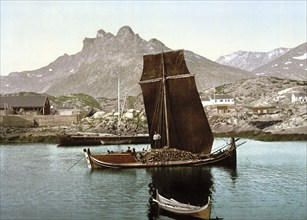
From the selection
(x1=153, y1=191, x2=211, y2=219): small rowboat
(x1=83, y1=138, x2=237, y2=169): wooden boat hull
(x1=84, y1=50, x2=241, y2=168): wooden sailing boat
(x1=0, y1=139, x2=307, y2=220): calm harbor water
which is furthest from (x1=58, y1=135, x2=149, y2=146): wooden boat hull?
(x1=153, y1=191, x2=211, y2=219): small rowboat

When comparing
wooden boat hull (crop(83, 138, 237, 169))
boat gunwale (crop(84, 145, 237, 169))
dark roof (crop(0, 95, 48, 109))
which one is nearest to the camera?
boat gunwale (crop(84, 145, 237, 169))

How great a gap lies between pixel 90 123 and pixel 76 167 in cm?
6745

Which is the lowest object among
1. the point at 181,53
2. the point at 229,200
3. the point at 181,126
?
the point at 229,200

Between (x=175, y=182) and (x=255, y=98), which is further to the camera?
(x=255, y=98)

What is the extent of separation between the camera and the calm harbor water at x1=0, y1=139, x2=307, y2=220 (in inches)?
1395

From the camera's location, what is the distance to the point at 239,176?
52031 mm

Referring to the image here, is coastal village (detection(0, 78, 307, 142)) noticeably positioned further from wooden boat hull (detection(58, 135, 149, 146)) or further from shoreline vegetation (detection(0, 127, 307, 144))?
wooden boat hull (detection(58, 135, 149, 146))

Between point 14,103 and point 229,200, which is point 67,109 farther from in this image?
point 229,200

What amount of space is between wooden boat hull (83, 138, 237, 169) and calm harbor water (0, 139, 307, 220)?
83cm

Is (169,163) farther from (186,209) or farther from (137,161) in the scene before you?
(186,209)

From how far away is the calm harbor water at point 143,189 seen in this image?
1395 inches

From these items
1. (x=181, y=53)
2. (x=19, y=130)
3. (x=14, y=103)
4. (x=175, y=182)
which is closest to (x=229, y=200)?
(x=175, y=182)

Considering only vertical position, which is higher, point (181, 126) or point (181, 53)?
point (181, 53)

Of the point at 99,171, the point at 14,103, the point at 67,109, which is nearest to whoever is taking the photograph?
the point at 99,171
